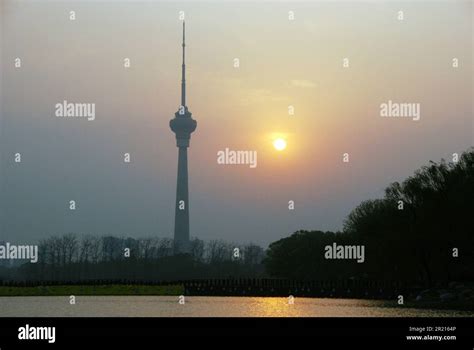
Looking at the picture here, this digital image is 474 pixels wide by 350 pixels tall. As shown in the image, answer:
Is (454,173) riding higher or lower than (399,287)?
higher

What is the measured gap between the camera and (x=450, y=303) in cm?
9781

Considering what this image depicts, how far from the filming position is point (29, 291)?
175 metres
